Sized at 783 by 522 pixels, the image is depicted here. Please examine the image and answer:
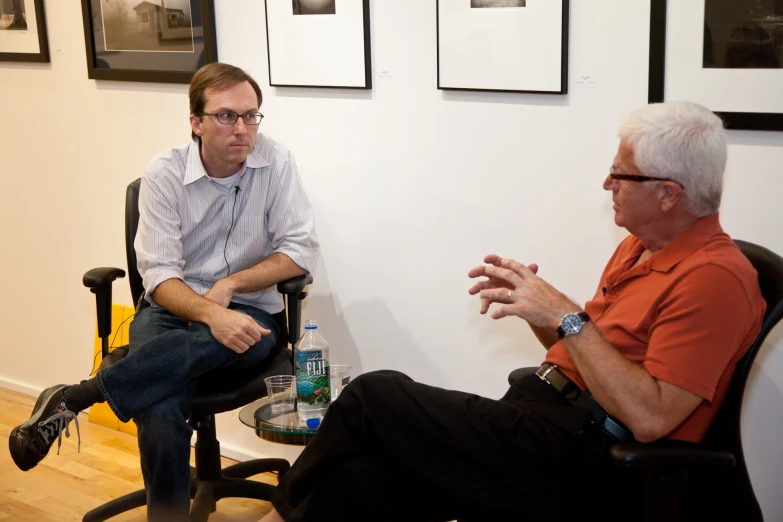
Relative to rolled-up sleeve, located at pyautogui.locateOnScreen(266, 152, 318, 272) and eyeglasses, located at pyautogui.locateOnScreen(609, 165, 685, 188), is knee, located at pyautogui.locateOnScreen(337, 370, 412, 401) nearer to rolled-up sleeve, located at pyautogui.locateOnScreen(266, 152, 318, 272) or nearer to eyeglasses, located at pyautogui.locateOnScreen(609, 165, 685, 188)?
eyeglasses, located at pyautogui.locateOnScreen(609, 165, 685, 188)

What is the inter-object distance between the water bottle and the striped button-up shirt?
0.42m

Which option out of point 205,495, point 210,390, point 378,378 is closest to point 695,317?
point 378,378

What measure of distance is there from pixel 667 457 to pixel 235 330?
143 cm

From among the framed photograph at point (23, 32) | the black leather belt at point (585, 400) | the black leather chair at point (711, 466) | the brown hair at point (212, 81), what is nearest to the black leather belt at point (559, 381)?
the black leather belt at point (585, 400)

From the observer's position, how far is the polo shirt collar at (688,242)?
1.93 metres

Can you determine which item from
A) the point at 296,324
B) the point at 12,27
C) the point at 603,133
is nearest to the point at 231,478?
the point at 296,324

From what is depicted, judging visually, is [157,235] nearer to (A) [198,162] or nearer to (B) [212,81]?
(A) [198,162]

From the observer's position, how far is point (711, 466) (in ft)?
5.42

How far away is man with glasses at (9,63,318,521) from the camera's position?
2.59 m

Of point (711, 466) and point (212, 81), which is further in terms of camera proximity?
point (212, 81)

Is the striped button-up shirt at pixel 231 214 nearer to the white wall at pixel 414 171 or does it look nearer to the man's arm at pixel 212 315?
the man's arm at pixel 212 315

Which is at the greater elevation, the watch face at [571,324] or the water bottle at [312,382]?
the watch face at [571,324]

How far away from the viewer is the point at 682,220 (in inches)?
77.6

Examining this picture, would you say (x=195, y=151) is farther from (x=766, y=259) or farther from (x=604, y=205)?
(x=766, y=259)
